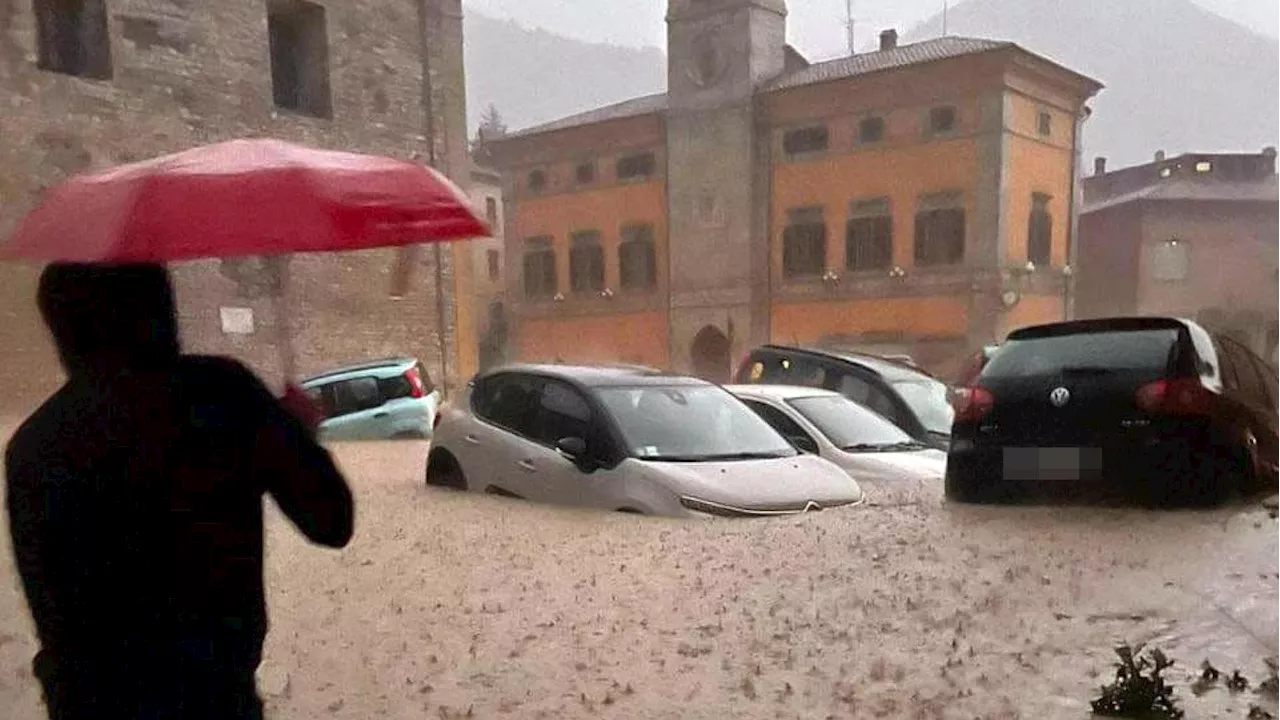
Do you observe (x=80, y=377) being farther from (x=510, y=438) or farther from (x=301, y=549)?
(x=510, y=438)

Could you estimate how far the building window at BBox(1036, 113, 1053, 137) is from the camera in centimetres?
2459

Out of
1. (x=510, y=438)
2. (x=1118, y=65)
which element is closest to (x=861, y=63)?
(x=510, y=438)

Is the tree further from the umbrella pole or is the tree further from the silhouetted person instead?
the silhouetted person

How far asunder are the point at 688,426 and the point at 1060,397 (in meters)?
2.32

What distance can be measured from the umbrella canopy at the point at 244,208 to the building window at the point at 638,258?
86.9 ft

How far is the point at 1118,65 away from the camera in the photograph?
96.4 m

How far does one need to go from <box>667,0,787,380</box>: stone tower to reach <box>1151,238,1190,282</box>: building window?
12742 mm

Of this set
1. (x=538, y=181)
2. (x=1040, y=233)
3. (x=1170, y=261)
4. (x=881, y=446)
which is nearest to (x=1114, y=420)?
(x=881, y=446)

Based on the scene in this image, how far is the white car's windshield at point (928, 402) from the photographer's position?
9172 mm

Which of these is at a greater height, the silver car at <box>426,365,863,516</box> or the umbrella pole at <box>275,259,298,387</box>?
the umbrella pole at <box>275,259,298,387</box>

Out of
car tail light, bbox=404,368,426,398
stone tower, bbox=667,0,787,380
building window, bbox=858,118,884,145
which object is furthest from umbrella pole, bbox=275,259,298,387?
stone tower, bbox=667,0,787,380

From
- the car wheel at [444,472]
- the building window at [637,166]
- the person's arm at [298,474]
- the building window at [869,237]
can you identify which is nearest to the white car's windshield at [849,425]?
the car wheel at [444,472]

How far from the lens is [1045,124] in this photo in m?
24.8

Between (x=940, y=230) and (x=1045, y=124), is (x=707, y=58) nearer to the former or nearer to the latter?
(x=940, y=230)
